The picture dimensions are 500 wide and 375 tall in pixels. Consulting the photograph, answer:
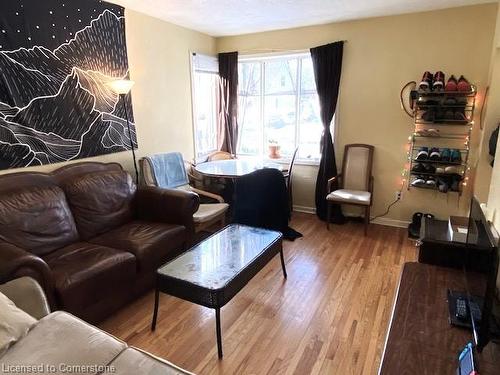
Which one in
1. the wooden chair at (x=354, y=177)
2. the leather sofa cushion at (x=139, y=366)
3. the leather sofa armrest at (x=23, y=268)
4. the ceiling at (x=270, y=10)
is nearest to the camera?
the leather sofa cushion at (x=139, y=366)

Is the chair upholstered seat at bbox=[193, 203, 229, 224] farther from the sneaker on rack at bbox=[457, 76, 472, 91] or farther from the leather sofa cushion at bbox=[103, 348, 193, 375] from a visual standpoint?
the sneaker on rack at bbox=[457, 76, 472, 91]

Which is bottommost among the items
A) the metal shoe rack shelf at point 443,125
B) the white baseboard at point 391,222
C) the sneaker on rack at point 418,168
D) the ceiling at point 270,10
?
the white baseboard at point 391,222

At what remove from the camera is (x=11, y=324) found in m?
1.35

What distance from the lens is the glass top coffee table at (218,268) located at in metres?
1.89

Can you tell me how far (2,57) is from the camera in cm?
231

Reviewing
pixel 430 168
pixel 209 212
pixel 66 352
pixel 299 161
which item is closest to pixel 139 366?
pixel 66 352

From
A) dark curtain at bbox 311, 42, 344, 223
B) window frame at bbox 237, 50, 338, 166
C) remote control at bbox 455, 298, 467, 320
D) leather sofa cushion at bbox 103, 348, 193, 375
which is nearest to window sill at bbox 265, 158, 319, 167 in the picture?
window frame at bbox 237, 50, 338, 166

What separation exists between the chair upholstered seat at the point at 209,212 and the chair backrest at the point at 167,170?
474mm

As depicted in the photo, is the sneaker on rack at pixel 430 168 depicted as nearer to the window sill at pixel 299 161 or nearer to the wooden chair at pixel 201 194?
the window sill at pixel 299 161

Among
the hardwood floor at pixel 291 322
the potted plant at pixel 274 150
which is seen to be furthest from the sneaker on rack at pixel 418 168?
the potted plant at pixel 274 150

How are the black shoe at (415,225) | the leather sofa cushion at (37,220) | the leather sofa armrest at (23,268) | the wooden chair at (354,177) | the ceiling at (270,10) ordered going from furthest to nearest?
the wooden chair at (354,177), the black shoe at (415,225), the ceiling at (270,10), the leather sofa cushion at (37,220), the leather sofa armrest at (23,268)

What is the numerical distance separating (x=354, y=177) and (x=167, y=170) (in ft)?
7.30

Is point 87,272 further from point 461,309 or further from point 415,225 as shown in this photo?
point 415,225

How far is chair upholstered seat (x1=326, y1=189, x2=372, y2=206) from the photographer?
3633 mm
